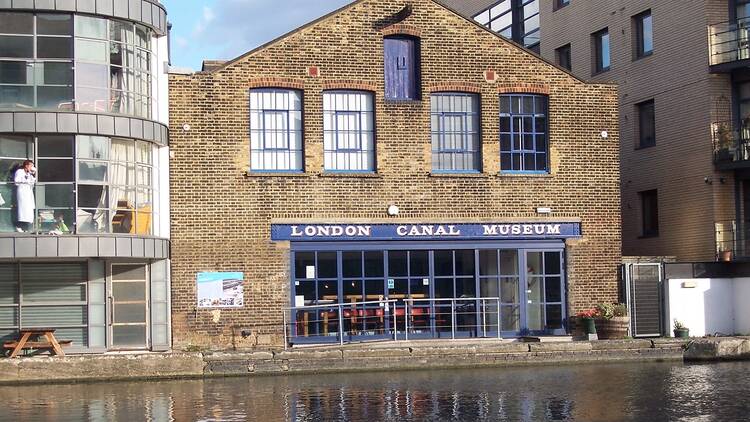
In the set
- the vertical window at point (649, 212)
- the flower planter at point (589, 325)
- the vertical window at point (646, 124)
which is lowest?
the flower planter at point (589, 325)

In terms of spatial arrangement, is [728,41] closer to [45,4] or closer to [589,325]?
[589,325]

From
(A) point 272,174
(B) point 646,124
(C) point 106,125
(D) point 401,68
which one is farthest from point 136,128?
(B) point 646,124

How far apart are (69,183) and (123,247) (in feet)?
5.77

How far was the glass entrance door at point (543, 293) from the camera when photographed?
2781 centimetres

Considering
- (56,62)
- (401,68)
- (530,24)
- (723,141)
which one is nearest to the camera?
(56,62)

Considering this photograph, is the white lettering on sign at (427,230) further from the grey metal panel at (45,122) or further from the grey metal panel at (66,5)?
the grey metal panel at (66,5)

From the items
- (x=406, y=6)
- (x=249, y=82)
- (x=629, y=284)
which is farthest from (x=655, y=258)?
(x=249, y=82)

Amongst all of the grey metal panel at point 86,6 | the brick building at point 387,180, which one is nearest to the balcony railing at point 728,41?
the brick building at point 387,180

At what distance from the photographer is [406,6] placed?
27312 millimetres

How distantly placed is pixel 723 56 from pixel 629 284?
6.76 metres

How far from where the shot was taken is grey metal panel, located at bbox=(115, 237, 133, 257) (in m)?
24.1

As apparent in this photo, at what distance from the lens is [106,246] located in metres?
24.0

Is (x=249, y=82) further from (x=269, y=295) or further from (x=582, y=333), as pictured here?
(x=582, y=333)

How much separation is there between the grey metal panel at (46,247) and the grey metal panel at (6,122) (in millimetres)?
2359
